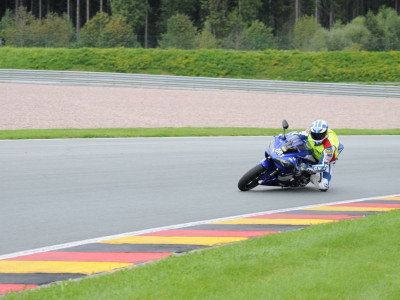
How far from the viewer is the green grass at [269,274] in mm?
5715

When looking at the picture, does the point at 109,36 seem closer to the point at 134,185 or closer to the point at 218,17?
the point at 218,17

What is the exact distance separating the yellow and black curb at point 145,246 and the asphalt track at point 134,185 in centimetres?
45

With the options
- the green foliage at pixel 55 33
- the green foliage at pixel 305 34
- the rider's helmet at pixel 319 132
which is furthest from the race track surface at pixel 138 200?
the green foliage at pixel 305 34

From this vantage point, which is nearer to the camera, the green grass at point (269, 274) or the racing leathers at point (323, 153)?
the green grass at point (269, 274)

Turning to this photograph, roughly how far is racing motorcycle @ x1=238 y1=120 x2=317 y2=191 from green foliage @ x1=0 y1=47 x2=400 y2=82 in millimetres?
33946

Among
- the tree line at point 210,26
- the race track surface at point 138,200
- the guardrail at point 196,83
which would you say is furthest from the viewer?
the tree line at point 210,26

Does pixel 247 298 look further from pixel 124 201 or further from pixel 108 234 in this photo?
pixel 124 201

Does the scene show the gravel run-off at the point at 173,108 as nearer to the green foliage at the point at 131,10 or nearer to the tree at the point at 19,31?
the tree at the point at 19,31

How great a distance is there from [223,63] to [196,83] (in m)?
8.36

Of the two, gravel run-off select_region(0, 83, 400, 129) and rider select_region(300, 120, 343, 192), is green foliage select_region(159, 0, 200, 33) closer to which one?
gravel run-off select_region(0, 83, 400, 129)

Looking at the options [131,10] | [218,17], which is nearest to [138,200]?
[218,17]

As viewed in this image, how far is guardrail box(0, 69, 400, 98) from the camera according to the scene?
3700 centimetres

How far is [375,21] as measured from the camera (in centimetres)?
6162

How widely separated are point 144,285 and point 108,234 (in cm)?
270
